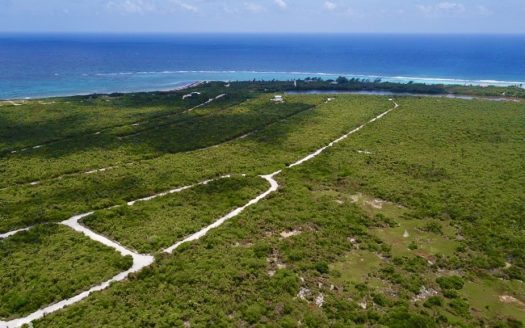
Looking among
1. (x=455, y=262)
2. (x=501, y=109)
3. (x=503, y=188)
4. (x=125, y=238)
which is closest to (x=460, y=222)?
(x=455, y=262)

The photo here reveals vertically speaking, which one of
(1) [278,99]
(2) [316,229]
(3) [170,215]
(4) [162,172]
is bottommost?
(3) [170,215]

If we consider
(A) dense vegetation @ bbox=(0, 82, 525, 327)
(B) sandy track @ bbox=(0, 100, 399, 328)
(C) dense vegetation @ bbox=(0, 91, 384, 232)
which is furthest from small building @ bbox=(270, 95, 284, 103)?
(B) sandy track @ bbox=(0, 100, 399, 328)

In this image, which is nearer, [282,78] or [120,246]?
[120,246]

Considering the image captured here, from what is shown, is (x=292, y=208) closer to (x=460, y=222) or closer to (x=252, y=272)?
(x=252, y=272)

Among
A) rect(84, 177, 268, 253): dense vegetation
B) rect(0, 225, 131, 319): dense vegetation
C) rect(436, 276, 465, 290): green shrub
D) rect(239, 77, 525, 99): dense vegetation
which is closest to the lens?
rect(0, 225, 131, 319): dense vegetation

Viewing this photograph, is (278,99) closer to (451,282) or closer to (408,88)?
(408,88)

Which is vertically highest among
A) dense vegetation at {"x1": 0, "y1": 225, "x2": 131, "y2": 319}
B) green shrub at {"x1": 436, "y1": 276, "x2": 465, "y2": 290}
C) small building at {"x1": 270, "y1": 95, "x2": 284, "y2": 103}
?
small building at {"x1": 270, "y1": 95, "x2": 284, "y2": 103}

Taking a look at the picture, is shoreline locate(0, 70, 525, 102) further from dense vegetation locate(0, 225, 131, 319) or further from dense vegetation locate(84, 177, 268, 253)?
dense vegetation locate(0, 225, 131, 319)

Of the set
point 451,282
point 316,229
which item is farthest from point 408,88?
point 451,282

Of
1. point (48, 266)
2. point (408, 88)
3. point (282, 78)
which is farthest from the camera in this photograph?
point (282, 78)

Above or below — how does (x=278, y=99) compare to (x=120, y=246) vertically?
above
